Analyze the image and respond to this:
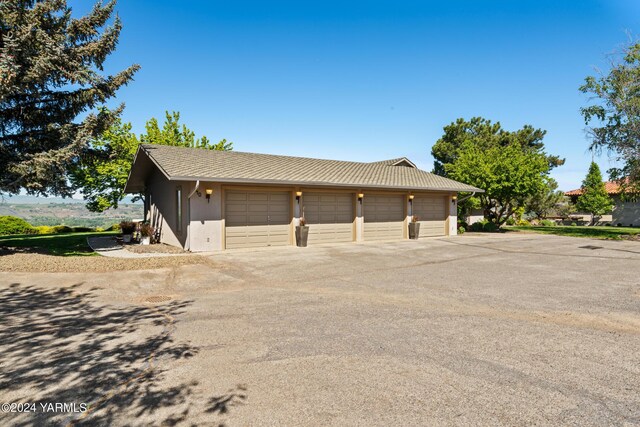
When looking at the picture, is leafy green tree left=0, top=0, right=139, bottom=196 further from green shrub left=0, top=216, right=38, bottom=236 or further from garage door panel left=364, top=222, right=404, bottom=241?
green shrub left=0, top=216, right=38, bottom=236

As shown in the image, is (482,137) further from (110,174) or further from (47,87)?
(47,87)

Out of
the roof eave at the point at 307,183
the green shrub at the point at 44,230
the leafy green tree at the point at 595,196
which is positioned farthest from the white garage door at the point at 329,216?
the leafy green tree at the point at 595,196

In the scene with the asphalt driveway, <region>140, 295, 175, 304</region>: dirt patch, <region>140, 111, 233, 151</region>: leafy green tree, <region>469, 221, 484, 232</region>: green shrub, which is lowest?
the asphalt driveway

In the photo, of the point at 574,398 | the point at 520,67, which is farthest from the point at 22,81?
the point at 520,67

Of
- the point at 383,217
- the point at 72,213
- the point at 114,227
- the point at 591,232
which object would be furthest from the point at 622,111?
the point at 72,213

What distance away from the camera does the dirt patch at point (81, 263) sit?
892cm

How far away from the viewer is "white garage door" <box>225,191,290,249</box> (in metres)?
13.7

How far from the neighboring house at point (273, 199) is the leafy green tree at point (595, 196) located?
2498 centimetres

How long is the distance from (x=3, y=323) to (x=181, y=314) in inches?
95.6

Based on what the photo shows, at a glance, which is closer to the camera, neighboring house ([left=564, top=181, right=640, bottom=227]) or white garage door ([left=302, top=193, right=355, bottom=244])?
white garage door ([left=302, top=193, right=355, bottom=244])

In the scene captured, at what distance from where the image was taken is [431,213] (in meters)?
19.6

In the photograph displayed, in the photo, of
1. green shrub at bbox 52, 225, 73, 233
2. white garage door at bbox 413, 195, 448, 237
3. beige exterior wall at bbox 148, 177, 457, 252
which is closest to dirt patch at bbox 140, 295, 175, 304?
beige exterior wall at bbox 148, 177, 457, 252

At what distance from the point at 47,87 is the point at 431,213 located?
18.1m

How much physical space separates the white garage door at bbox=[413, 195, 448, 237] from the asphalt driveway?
34.7 feet
